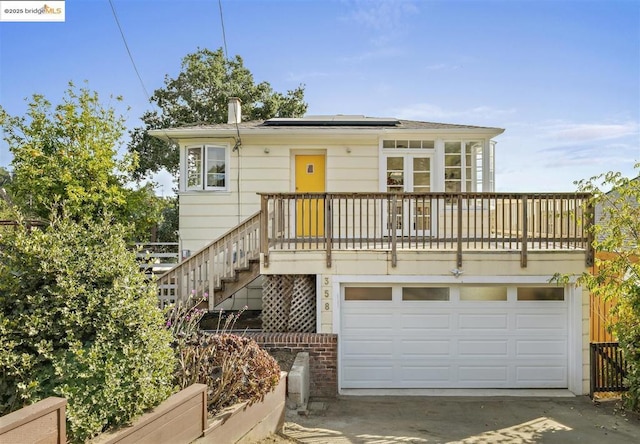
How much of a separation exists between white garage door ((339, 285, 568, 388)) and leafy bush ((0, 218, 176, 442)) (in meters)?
5.15

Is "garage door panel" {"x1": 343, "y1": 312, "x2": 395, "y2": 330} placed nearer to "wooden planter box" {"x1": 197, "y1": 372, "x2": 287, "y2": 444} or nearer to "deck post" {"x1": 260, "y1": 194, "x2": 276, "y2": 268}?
"deck post" {"x1": 260, "y1": 194, "x2": 276, "y2": 268}

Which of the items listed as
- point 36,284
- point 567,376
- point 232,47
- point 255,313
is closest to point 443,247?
point 567,376

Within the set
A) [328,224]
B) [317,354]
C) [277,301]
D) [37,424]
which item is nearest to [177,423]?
[37,424]

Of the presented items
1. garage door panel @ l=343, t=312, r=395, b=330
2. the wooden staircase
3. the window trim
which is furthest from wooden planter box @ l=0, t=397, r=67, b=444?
the window trim

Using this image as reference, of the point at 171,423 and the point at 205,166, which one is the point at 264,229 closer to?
the point at 205,166

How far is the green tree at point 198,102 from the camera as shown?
21.8 meters

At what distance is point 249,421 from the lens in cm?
500

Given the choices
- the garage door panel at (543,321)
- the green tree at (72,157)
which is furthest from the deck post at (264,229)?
the garage door panel at (543,321)

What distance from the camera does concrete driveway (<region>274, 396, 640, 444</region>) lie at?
621 cm

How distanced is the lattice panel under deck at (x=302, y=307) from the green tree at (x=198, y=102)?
588 inches

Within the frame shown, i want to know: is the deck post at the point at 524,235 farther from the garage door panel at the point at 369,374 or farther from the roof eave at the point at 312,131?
the roof eave at the point at 312,131

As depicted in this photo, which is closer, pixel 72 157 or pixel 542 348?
pixel 542 348

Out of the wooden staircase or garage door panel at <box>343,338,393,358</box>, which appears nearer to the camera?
garage door panel at <box>343,338,393,358</box>

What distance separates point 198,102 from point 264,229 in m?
15.6
